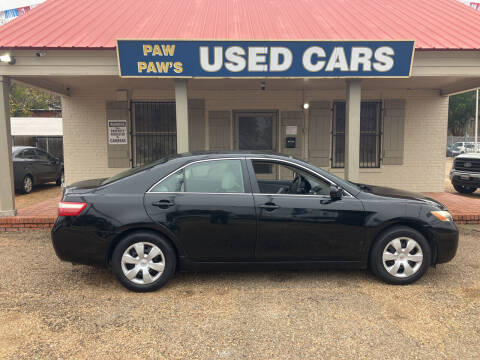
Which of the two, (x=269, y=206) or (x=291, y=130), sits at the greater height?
(x=291, y=130)

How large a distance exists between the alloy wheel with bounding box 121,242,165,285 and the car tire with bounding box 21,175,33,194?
8284 mm

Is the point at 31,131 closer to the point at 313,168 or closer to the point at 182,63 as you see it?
the point at 182,63

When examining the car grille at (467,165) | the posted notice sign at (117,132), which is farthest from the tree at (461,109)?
the posted notice sign at (117,132)

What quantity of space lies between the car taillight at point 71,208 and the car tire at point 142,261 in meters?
0.54

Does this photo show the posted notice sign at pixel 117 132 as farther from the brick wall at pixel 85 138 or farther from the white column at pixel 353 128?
the white column at pixel 353 128

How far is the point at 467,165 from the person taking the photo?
9805mm

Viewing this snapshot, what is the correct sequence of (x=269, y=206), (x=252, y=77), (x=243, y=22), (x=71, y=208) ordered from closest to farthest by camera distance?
(x=71, y=208), (x=269, y=206), (x=252, y=77), (x=243, y=22)

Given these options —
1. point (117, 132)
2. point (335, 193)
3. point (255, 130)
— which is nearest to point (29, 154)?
point (117, 132)

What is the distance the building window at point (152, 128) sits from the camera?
914cm

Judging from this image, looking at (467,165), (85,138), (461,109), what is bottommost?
(467,165)

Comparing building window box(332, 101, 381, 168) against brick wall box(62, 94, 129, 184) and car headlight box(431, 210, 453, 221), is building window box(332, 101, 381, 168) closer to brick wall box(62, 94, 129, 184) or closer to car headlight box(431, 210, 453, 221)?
car headlight box(431, 210, 453, 221)

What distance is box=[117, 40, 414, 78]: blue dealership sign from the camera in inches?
230

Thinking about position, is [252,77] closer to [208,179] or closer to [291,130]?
[208,179]

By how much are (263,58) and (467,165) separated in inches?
288
